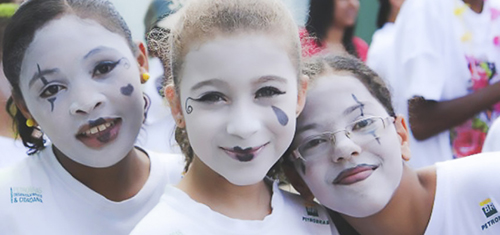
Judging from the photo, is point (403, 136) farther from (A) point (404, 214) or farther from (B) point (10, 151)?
(B) point (10, 151)

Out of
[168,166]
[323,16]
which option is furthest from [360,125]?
[323,16]

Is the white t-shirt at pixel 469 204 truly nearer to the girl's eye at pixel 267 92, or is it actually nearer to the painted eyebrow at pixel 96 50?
the girl's eye at pixel 267 92

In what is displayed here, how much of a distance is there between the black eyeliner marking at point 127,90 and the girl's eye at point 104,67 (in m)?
0.07

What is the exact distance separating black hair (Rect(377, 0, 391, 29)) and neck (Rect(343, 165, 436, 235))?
2915 mm

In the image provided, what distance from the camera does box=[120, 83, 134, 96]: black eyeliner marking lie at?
2.11m

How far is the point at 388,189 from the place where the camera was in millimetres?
2055

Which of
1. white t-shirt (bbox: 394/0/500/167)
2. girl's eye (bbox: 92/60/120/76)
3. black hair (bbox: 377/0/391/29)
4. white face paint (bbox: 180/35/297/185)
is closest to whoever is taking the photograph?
white face paint (bbox: 180/35/297/185)

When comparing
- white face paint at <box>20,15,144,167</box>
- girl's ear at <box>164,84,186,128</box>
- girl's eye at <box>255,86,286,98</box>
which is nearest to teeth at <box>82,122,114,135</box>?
white face paint at <box>20,15,144,167</box>

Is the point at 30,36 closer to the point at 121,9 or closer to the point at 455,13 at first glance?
the point at 121,9

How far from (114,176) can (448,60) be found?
5.42 feet

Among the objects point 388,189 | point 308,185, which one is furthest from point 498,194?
point 308,185

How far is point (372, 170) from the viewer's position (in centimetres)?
203

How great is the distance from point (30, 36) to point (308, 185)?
35.9 inches

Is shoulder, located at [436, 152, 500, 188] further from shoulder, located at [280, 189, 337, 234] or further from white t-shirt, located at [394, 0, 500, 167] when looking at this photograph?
white t-shirt, located at [394, 0, 500, 167]
